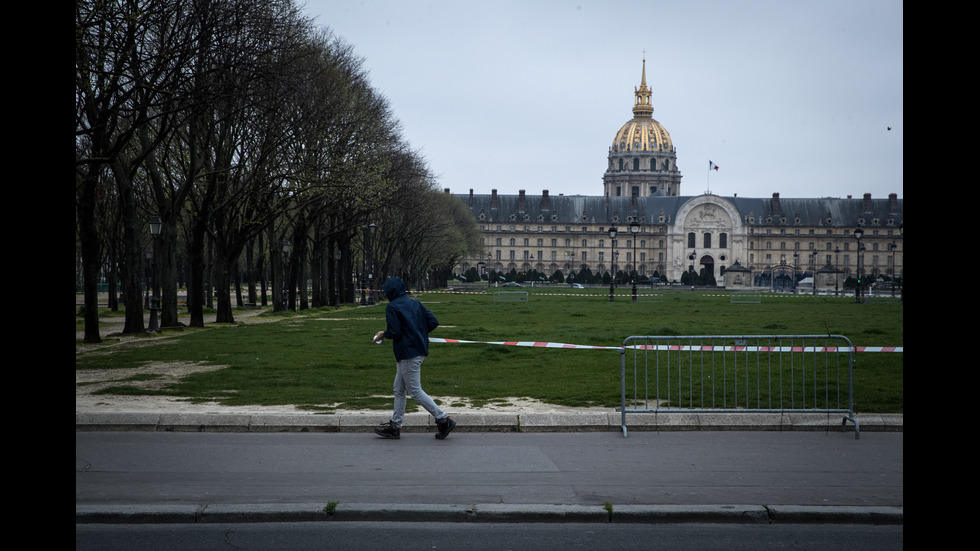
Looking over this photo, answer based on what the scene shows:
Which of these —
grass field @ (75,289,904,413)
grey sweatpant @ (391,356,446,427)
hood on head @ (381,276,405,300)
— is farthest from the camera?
grass field @ (75,289,904,413)

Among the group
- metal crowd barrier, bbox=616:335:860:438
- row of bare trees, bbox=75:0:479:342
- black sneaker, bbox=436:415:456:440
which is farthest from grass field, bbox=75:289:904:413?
row of bare trees, bbox=75:0:479:342

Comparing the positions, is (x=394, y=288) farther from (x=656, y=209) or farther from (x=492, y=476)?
(x=656, y=209)

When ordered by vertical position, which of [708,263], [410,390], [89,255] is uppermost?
[89,255]

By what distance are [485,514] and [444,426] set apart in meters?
2.70

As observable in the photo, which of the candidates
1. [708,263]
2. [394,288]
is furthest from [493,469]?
[708,263]

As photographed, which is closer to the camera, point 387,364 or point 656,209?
point 387,364

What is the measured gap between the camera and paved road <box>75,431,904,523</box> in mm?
6184

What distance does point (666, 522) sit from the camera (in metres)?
6.16

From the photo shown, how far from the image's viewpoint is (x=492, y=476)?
23.8 ft

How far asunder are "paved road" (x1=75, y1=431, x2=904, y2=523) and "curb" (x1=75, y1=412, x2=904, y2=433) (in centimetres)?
14

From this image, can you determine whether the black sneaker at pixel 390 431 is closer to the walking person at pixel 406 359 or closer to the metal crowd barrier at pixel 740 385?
the walking person at pixel 406 359

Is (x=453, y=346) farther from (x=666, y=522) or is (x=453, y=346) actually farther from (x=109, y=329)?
(x=109, y=329)

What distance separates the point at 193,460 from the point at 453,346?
11.3 m

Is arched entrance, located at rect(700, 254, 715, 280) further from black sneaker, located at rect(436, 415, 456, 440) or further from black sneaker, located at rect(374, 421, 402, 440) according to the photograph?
black sneaker, located at rect(374, 421, 402, 440)
